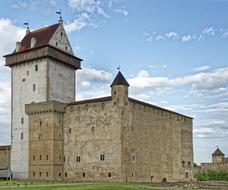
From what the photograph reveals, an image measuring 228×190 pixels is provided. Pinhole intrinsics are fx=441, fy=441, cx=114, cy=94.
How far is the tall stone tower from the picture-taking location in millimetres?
59500

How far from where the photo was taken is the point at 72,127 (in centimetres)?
5619

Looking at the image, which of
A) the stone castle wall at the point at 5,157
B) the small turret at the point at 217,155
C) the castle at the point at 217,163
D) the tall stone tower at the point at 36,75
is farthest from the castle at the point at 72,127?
the small turret at the point at 217,155

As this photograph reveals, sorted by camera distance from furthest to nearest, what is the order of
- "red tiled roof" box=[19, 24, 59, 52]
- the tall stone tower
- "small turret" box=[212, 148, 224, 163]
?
"small turret" box=[212, 148, 224, 163]
"red tiled roof" box=[19, 24, 59, 52]
the tall stone tower

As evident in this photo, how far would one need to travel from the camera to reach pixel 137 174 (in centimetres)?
5434

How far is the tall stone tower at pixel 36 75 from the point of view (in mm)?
59500

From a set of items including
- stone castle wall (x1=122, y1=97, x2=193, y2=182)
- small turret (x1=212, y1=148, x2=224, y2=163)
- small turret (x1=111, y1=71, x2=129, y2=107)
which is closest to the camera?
small turret (x1=111, y1=71, x2=129, y2=107)

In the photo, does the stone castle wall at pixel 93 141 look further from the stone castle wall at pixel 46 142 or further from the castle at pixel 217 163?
the castle at pixel 217 163

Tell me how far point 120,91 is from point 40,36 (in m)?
17.3

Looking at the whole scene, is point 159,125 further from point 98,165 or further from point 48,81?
point 48,81

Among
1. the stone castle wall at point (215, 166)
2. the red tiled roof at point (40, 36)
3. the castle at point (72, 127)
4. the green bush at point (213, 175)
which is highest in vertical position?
the red tiled roof at point (40, 36)

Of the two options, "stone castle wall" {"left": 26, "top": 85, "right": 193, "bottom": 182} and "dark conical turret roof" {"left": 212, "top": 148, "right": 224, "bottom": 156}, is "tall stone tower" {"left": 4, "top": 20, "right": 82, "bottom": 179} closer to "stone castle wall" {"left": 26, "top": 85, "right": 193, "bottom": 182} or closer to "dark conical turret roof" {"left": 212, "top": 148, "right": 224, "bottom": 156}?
"stone castle wall" {"left": 26, "top": 85, "right": 193, "bottom": 182}

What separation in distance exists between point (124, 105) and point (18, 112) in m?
17.1

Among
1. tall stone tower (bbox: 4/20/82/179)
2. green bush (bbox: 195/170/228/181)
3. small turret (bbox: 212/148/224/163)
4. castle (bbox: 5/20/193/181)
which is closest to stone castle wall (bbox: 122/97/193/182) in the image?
castle (bbox: 5/20/193/181)

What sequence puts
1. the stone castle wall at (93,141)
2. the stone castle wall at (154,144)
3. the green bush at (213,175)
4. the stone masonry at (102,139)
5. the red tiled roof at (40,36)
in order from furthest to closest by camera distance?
the green bush at (213,175)
the red tiled roof at (40,36)
the stone castle wall at (154,144)
the stone masonry at (102,139)
the stone castle wall at (93,141)
